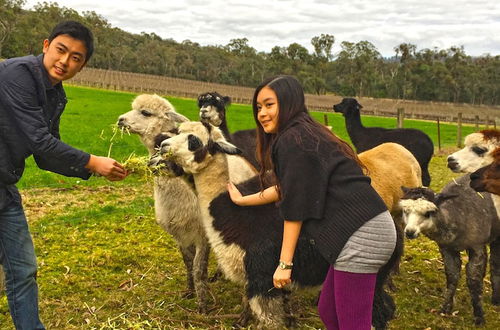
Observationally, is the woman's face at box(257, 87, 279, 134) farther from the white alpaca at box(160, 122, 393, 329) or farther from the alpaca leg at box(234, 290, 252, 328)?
the alpaca leg at box(234, 290, 252, 328)

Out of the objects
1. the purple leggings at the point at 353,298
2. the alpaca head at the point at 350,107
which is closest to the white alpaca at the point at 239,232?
the purple leggings at the point at 353,298

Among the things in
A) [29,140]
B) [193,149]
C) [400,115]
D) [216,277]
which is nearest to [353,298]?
[193,149]

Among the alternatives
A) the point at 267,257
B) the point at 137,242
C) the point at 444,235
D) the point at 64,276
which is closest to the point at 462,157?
the point at 444,235

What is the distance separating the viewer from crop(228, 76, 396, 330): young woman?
9.12 ft

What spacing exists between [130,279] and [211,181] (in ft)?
8.02

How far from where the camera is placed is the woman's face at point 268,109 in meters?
2.99

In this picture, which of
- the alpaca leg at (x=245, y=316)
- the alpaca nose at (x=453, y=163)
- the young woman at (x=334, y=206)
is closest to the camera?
the young woman at (x=334, y=206)

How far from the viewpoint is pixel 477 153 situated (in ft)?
21.4

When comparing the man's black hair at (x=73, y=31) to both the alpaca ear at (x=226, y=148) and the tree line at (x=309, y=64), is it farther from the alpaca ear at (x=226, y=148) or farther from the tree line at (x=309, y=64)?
the tree line at (x=309, y=64)

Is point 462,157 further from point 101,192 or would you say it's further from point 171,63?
point 171,63

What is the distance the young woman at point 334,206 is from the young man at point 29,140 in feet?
5.44

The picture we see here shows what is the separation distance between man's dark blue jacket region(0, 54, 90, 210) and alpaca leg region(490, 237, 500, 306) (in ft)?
17.4

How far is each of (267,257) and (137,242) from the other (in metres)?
4.00

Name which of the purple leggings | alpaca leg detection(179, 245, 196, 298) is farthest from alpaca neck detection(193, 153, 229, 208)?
the purple leggings
